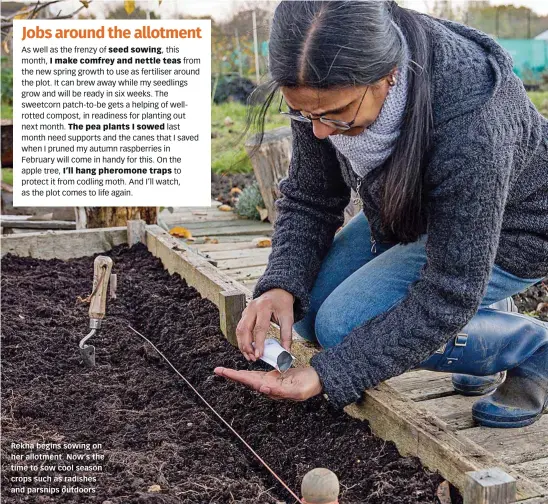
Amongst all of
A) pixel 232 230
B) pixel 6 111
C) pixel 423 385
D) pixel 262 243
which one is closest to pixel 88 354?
pixel 423 385

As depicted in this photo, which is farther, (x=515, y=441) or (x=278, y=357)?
(x=515, y=441)

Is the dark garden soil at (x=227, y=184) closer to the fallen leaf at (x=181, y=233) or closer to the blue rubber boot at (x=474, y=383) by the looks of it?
the fallen leaf at (x=181, y=233)

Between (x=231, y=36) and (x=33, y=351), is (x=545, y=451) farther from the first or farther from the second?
(x=231, y=36)

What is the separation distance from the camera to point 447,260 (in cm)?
168

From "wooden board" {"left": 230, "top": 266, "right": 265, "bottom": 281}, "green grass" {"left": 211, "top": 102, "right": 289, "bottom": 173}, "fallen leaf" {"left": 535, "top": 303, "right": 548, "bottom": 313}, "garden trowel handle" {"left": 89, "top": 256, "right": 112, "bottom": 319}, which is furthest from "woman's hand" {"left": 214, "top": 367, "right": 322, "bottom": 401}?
"green grass" {"left": 211, "top": 102, "right": 289, "bottom": 173}

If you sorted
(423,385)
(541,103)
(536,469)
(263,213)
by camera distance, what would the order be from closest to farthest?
(536,469)
(423,385)
(263,213)
(541,103)

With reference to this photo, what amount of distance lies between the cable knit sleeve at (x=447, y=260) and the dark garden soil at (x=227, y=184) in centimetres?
433

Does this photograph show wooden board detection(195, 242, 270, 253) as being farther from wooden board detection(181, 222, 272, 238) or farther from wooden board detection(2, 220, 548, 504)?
wooden board detection(2, 220, 548, 504)

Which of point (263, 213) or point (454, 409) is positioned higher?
point (454, 409)

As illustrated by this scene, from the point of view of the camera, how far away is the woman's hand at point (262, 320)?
1.95 meters

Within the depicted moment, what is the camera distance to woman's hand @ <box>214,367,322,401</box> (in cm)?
171

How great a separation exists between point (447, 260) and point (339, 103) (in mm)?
416

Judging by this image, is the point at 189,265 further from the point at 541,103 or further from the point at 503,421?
the point at 541,103

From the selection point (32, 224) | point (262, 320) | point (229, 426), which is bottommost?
point (32, 224)
